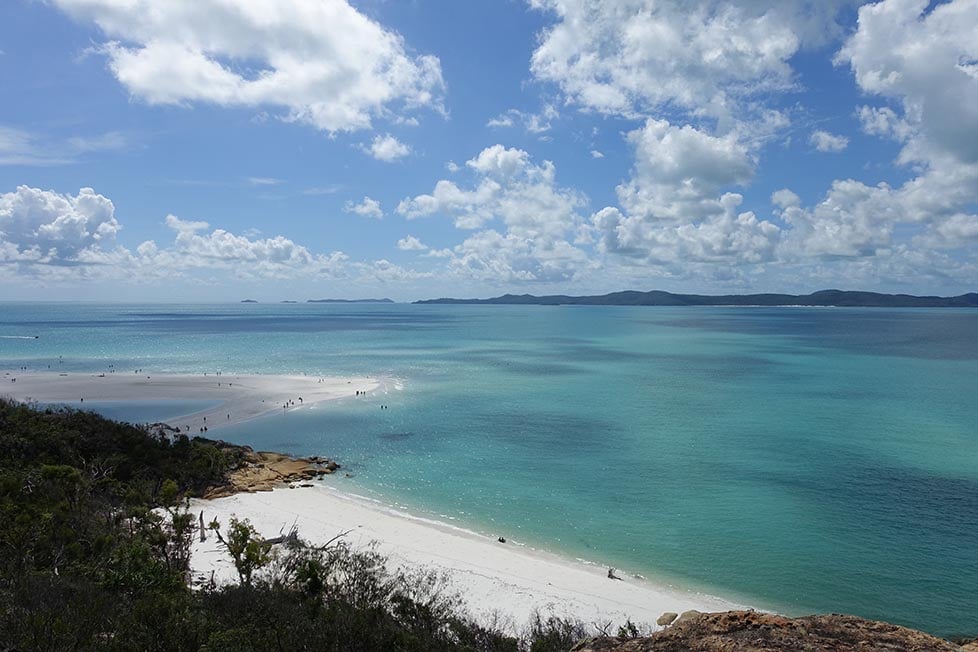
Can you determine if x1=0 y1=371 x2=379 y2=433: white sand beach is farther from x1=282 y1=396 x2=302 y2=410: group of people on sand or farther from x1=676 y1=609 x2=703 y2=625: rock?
x1=676 y1=609 x2=703 y2=625: rock

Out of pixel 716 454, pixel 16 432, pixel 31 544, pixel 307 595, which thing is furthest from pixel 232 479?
pixel 716 454

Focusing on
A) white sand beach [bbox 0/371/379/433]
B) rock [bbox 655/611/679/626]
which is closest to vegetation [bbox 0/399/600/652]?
rock [bbox 655/611/679/626]

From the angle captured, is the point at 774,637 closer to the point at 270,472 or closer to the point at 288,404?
the point at 270,472

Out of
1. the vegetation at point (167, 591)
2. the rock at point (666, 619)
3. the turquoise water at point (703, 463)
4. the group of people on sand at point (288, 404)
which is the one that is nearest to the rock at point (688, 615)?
the rock at point (666, 619)

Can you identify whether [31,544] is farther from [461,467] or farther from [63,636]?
[461,467]

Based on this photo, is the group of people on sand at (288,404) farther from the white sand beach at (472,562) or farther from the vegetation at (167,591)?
the vegetation at (167,591)

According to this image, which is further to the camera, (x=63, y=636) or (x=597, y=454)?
(x=597, y=454)
